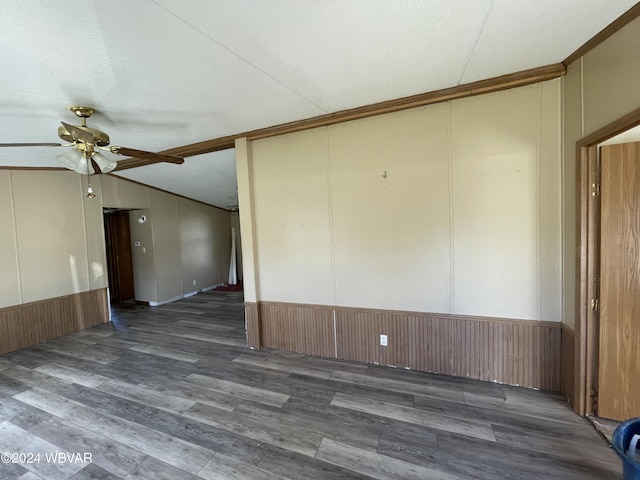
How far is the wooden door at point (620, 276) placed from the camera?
189cm

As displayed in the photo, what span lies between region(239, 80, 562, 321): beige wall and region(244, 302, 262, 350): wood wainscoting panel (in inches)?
12.8

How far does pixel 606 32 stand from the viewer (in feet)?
5.47

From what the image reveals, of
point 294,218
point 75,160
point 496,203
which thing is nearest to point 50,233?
point 75,160

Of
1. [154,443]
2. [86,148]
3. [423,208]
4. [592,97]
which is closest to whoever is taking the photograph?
[592,97]

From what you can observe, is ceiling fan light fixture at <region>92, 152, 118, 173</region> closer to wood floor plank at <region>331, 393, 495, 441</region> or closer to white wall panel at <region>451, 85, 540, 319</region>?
wood floor plank at <region>331, 393, 495, 441</region>

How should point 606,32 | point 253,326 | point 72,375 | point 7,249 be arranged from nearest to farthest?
point 606,32, point 72,375, point 253,326, point 7,249

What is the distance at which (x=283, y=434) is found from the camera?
200 cm

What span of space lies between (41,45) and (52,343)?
425 centimetres

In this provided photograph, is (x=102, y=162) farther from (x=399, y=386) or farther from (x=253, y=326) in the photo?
(x=399, y=386)

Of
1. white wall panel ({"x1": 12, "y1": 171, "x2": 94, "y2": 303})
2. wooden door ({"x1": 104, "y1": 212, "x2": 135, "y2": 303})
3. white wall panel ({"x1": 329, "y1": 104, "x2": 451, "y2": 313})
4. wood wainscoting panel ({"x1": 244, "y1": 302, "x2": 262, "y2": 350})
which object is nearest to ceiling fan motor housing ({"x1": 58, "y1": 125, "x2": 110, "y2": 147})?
white wall panel ({"x1": 329, "y1": 104, "x2": 451, "y2": 313})

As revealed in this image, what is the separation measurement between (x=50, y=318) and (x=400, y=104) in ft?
18.6

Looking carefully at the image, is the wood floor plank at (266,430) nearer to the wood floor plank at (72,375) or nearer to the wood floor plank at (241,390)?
the wood floor plank at (241,390)

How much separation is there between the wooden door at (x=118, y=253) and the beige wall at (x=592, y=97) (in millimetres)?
7294

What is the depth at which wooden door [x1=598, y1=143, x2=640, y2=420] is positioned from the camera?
6.20 ft
